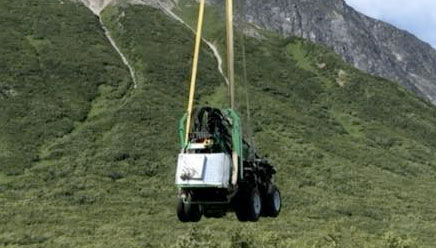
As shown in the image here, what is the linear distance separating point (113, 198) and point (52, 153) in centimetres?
1742

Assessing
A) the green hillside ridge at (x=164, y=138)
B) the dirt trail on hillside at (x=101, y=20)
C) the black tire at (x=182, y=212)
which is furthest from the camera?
the dirt trail on hillside at (x=101, y=20)

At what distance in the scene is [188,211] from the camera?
14.5 meters

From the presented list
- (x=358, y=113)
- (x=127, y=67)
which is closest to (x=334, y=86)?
(x=358, y=113)

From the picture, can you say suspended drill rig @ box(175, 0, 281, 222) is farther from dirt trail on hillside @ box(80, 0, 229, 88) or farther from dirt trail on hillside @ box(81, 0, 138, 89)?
dirt trail on hillside @ box(80, 0, 229, 88)

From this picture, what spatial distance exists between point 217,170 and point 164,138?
334 feet

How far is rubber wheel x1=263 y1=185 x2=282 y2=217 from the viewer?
14.7m

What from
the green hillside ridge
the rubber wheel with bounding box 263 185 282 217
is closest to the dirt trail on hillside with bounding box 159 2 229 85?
the green hillside ridge

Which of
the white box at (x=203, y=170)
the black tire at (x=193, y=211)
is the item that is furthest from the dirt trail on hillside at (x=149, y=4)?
the white box at (x=203, y=170)

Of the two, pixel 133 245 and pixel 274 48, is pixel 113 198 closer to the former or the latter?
pixel 133 245

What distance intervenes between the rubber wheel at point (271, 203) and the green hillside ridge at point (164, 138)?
144 feet

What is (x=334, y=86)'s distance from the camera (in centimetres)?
16400

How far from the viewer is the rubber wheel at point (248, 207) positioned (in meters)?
13.6

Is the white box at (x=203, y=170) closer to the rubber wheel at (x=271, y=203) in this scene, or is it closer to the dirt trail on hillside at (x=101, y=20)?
the rubber wheel at (x=271, y=203)

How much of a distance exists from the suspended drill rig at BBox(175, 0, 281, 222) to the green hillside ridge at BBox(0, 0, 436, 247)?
44506mm
